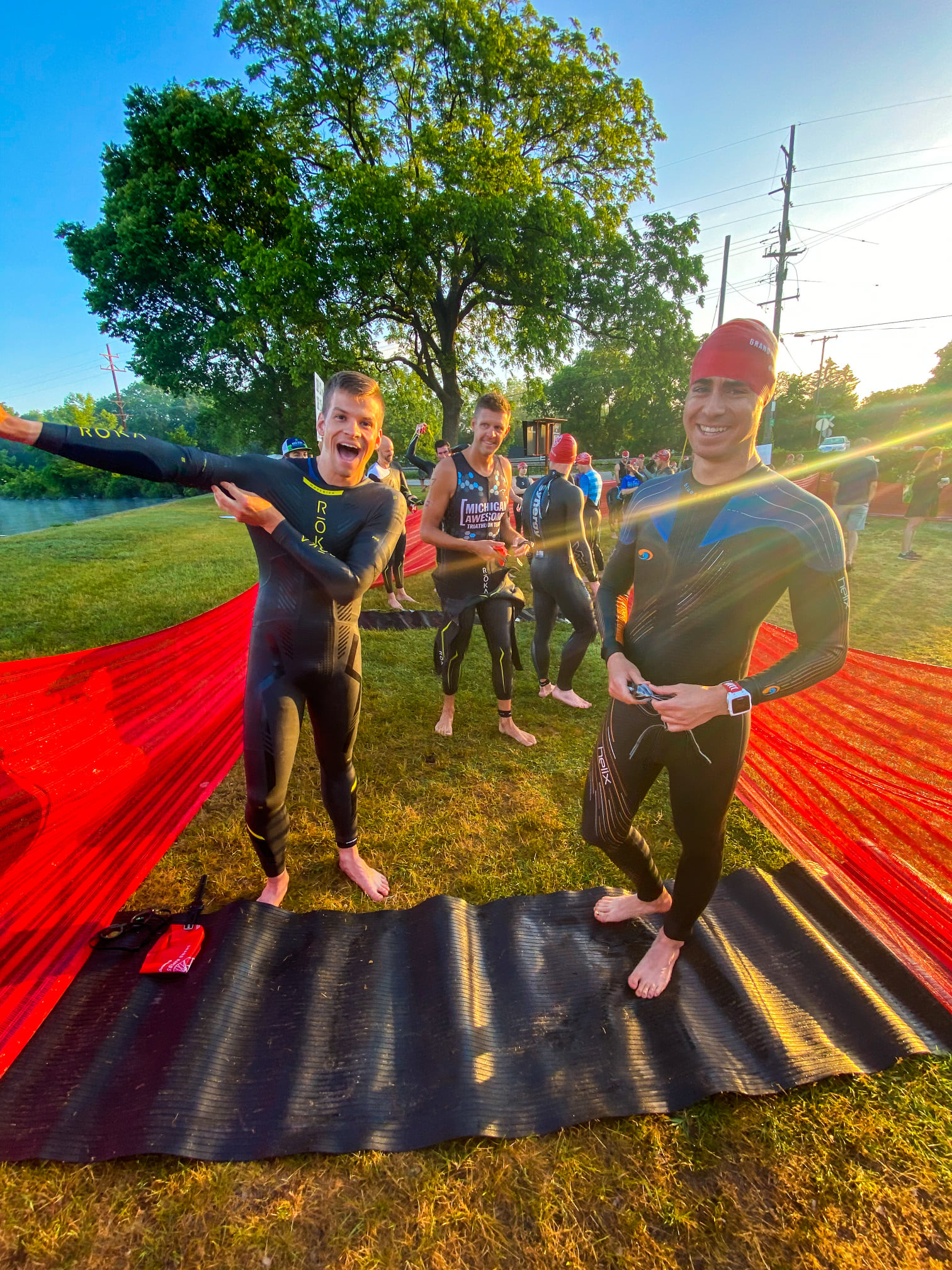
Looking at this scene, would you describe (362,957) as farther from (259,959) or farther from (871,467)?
(871,467)

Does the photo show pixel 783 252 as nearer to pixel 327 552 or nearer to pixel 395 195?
pixel 395 195

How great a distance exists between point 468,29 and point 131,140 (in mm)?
12295

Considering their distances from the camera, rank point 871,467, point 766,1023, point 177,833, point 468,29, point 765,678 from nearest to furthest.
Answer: point 765,678
point 766,1023
point 177,833
point 871,467
point 468,29

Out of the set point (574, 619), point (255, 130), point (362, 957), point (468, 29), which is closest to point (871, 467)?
point (574, 619)

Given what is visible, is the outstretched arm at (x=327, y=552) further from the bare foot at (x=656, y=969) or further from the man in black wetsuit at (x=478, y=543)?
the bare foot at (x=656, y=969)

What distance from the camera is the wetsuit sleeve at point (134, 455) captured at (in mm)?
1820

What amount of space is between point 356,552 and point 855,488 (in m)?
9.95

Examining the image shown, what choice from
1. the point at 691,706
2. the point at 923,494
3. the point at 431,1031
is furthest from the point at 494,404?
the point at 923,494

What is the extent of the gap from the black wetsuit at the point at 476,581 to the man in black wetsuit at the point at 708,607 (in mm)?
1912

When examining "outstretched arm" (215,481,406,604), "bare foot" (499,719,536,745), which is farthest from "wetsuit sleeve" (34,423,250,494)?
"bare foot" (499,719,536,745)

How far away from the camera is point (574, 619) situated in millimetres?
4957

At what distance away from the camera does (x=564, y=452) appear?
499 cm

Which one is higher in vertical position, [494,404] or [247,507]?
[494,404]

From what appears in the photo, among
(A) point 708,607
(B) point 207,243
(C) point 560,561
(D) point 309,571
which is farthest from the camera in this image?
(B) point 207,243
